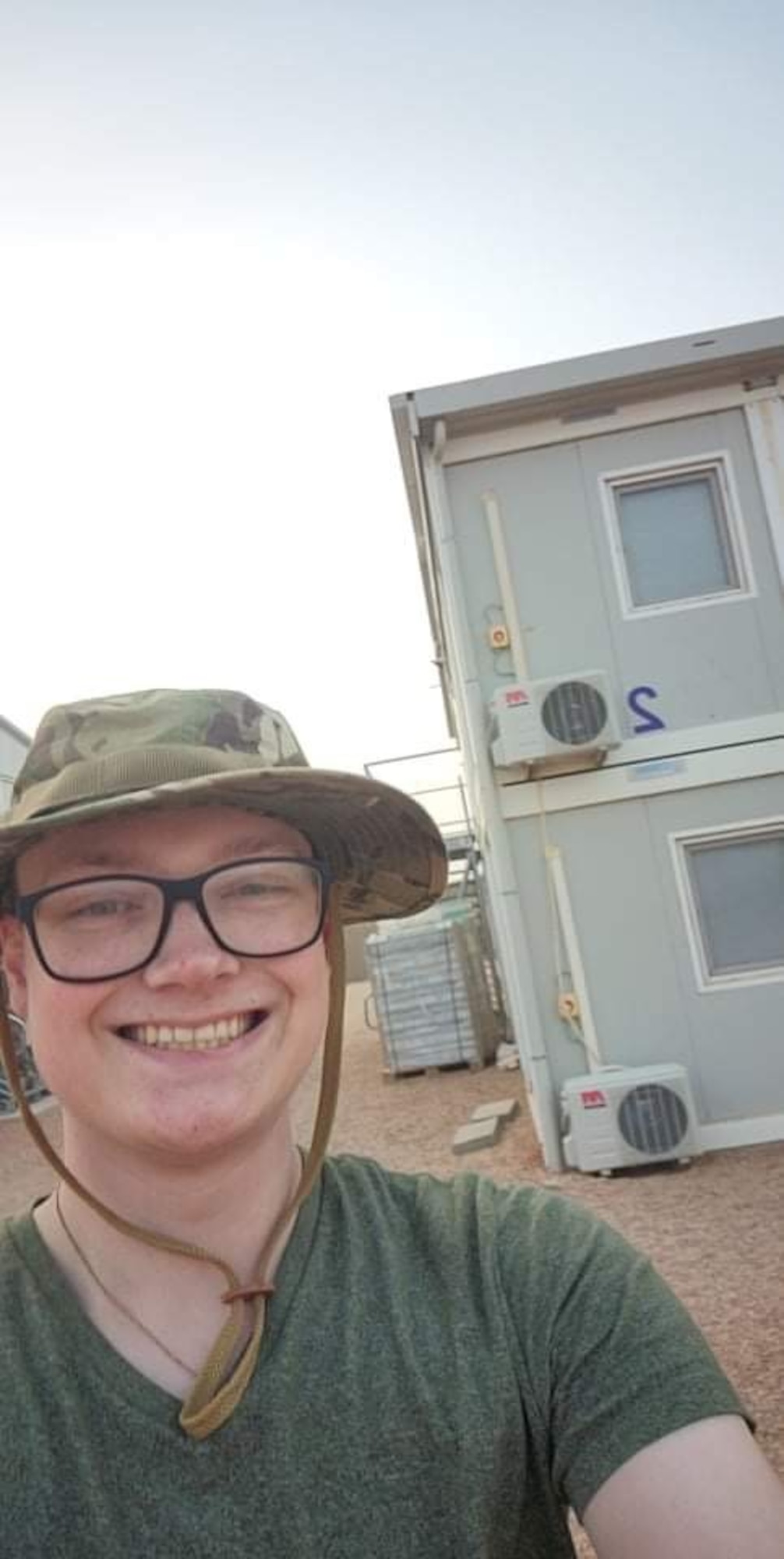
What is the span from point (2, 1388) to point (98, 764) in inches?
28.4

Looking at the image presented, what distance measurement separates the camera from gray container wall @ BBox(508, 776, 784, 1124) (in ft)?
22.7

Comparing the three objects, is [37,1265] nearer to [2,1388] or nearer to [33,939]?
[2,1388]

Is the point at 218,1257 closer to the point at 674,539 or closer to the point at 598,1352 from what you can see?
the point at 598,1352

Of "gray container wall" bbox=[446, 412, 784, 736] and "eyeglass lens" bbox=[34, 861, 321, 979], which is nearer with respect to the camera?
"eyeglass lens" bbox=[34, 861, 321, 979]

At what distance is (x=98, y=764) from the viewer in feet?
4.51

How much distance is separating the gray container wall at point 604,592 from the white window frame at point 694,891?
2.38 feet

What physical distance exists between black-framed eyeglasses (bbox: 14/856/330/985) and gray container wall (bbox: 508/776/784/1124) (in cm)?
584

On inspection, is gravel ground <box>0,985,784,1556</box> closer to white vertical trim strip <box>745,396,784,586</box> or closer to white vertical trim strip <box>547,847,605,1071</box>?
white vertical trim strip <box>547,847,605,1071</box>

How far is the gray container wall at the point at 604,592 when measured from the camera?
284 inches

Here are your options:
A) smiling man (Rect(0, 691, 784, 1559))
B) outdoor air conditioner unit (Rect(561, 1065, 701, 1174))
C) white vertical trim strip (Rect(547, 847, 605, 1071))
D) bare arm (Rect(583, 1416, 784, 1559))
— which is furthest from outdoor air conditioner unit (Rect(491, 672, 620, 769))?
bare arm (Rect(583, 1416, 784, 1559))

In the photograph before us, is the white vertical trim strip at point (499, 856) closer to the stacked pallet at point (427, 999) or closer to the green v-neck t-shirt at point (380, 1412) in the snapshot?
the stacked pallet at point (427, 999)

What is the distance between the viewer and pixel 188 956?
1300 millimetres

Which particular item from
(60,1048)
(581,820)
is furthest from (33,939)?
(581,820)

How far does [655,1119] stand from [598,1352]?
5.59 meters
